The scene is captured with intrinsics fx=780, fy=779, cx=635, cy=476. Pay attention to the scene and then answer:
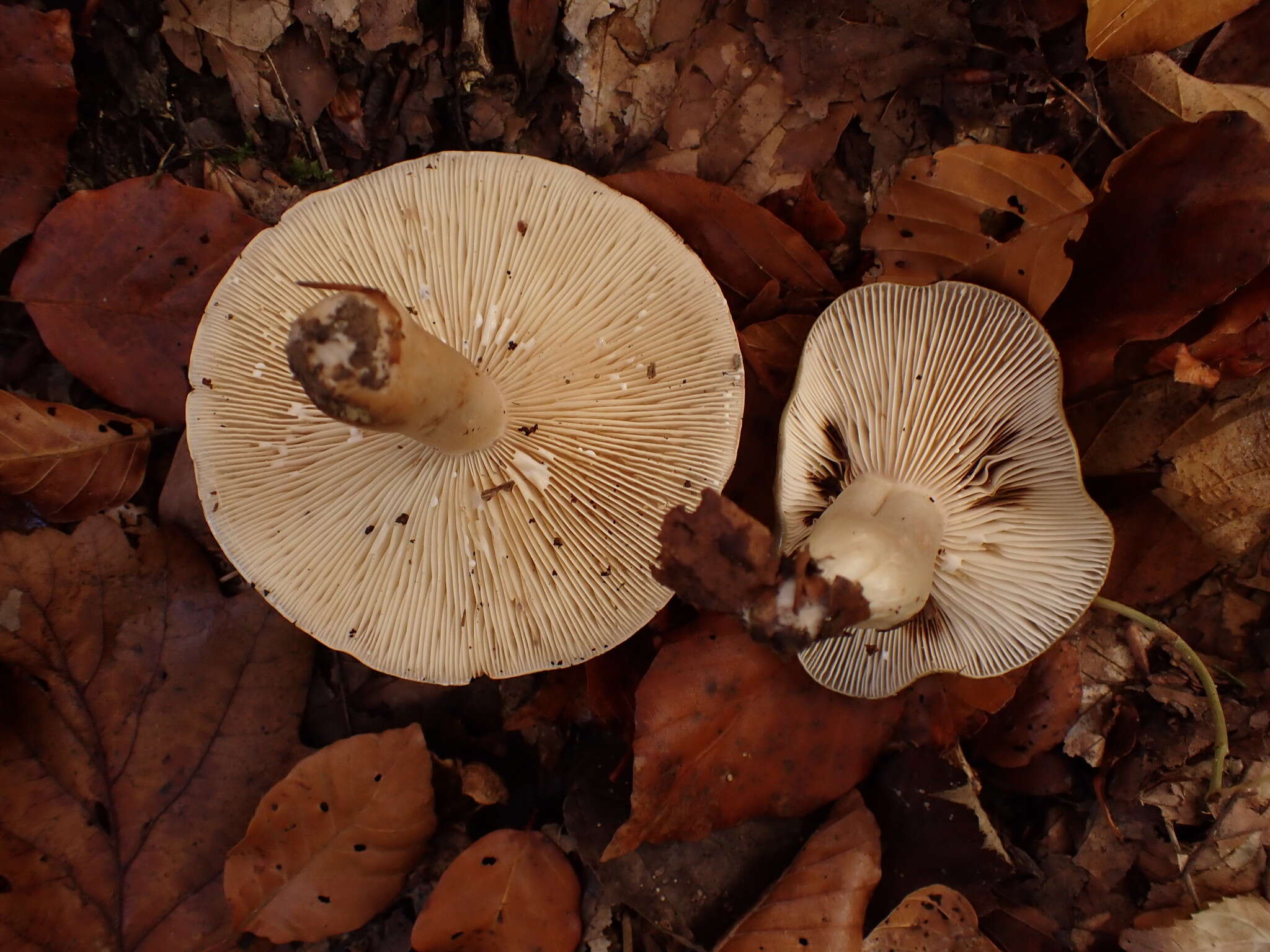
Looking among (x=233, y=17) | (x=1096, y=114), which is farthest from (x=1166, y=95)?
(x=233, y=17)

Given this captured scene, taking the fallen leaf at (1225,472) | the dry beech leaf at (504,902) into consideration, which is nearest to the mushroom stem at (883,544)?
the fallen leaf at (1225,472)

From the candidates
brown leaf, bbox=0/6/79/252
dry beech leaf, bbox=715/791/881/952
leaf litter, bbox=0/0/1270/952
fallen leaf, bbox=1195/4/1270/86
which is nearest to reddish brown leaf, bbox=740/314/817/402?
leaf litter, bbox=0/0/1270/952

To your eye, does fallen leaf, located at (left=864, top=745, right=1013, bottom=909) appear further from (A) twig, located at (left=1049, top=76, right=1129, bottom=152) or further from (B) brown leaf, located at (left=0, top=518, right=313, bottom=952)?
(A) twig, located at (left=1049, top=76, right=1129, bottom=152)

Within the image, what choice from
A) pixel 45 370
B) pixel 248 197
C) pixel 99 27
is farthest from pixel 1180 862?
pixel 99 27

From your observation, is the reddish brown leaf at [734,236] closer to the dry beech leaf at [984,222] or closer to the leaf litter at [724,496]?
the leaf litter at [724,496]

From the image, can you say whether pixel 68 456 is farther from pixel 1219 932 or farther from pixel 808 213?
pixel 1219 932
